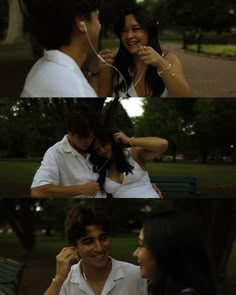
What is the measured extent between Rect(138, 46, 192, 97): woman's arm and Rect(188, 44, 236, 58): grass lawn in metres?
0.11

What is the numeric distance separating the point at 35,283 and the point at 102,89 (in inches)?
40.8

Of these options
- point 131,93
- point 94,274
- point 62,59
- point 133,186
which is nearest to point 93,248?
point 94,274

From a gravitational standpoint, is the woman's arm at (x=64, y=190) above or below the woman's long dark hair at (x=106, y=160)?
below

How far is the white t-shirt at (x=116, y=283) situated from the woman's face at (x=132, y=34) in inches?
41.2

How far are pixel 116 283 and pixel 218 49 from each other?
1.19 meters

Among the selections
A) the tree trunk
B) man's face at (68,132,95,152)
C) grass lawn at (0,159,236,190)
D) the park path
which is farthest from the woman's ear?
grass lawn at (0,159,236,190)

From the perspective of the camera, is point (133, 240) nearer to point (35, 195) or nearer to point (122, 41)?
point (35, 195)

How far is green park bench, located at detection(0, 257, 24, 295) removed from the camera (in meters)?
2.97

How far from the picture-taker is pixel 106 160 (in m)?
2.87

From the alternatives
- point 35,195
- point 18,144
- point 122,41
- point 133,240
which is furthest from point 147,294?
point 122,41

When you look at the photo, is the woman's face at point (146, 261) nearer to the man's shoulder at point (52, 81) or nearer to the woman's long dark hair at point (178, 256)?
the woman's long dark hair at point (178, 256)

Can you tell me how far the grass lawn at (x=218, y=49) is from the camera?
9.01 ft

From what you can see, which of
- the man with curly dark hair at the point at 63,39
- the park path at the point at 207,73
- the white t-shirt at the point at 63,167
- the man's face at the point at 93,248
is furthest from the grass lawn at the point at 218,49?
the man's face at the point at 93,248

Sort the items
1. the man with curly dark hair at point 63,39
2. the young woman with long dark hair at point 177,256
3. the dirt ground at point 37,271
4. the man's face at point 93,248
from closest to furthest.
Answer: the young woman with long dark hair at point 177,256
the man with curly dark hair at point 63,39
the man's face at point 93,248
the dirt ground at point 37,271
